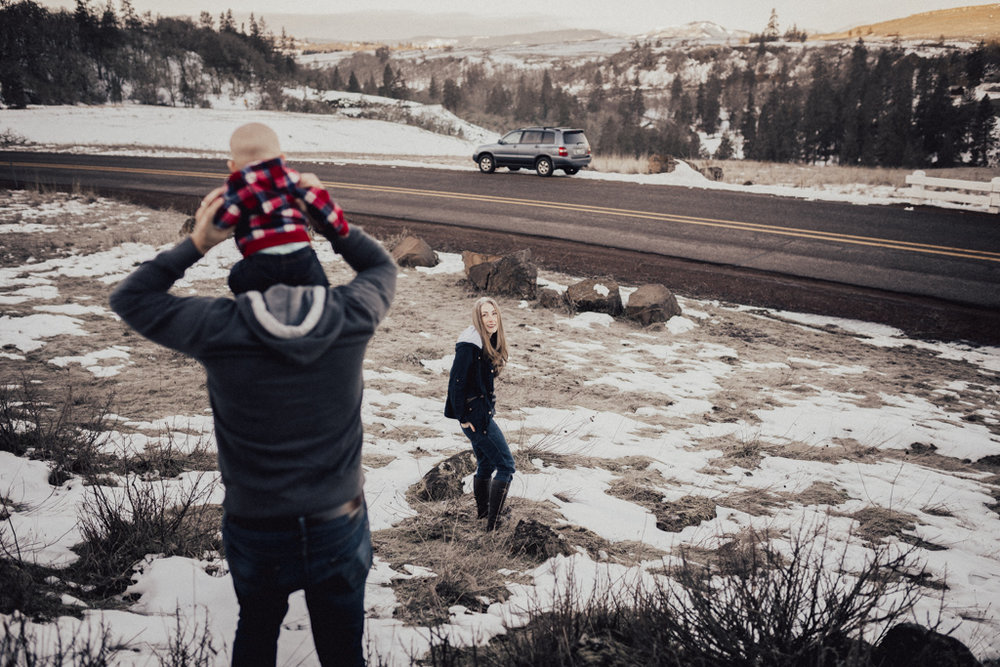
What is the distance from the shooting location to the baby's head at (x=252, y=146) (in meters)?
1.57

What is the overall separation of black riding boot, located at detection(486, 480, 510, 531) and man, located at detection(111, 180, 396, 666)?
1.87 metres

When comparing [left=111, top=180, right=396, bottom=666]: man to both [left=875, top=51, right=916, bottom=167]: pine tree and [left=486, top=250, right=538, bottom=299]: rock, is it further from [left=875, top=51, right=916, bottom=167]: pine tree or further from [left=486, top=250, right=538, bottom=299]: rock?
[left=875, top=51, right=916, bottom=167]: pine tree

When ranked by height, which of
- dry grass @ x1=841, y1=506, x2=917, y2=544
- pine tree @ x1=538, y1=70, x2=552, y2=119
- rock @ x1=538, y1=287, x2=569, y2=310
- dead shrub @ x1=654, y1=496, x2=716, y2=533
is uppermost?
pine tree @ x1=538, y1=70, x2=552, y2=119

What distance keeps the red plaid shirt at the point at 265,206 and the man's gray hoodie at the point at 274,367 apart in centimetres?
15

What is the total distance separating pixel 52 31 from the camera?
2222 inches

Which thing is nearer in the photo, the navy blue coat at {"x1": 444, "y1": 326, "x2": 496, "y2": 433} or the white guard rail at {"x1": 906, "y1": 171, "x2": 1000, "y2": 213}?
the navy blue coat at {"x1": 444, "y1": 326, "x2": 496, "y2": 433}

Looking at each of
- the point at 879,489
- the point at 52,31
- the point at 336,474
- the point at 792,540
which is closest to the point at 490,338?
the point at 336,474

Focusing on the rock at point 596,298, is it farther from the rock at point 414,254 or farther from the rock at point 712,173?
the rock at point 712,173

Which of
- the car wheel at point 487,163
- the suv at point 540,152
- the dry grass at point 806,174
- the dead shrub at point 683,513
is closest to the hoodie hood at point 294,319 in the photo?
the dead shrub at point 683,513

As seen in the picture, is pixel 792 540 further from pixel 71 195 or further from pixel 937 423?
pixel 71 195

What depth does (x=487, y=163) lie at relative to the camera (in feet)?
74.5

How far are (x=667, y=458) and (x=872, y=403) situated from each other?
2.83 meters

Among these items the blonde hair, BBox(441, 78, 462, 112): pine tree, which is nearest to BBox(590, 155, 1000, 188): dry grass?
the blonde hair

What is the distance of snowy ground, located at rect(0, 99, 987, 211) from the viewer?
18.7 metres
